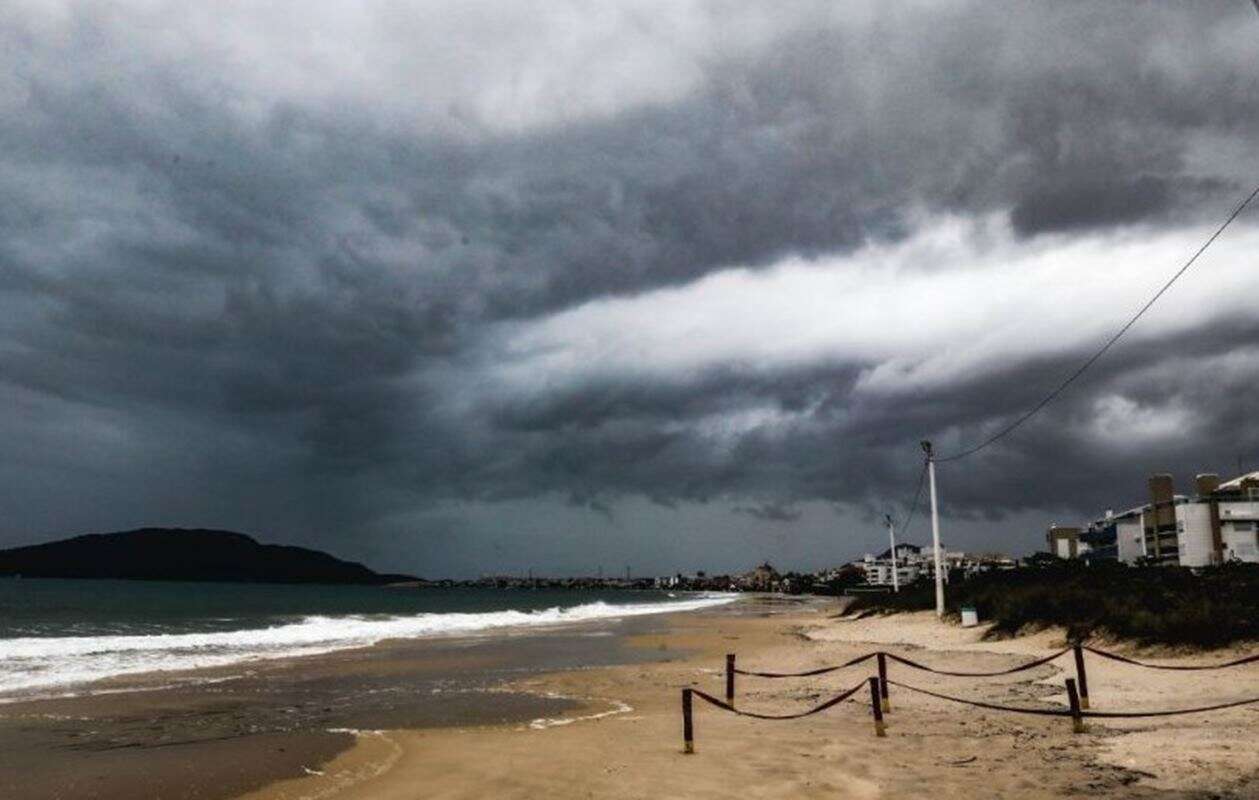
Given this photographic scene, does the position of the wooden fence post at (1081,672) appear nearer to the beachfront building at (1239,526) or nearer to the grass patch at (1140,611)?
the grass patch at (1140,611)

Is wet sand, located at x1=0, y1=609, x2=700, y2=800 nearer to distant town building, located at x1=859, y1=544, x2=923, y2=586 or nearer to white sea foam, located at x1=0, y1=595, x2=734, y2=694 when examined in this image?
white sea foam, located at x1=0, y1=595, x2=734, y2=694

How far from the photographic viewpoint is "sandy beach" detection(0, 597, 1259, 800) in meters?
9.66

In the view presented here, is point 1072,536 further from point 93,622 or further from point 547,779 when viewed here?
point 547,779

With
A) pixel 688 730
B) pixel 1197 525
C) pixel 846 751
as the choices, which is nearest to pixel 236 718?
pixel 688 730

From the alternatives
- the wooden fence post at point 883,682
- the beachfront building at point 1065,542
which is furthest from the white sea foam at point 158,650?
the beachfront building at point 1065,542

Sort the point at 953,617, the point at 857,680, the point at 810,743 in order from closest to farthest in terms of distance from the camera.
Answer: the point at 810,743, the point at 857,680, the point at 953,617

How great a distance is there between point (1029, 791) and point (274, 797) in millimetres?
8286

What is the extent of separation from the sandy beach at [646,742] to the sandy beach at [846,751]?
0.04 m

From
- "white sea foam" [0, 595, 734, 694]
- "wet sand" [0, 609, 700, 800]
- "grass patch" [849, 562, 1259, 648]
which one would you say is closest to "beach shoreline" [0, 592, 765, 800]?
"wet sand" [0, 609, 700, 800]

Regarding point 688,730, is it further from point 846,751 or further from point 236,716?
point 236,716

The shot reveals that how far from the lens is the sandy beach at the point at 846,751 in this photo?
937 centimetres

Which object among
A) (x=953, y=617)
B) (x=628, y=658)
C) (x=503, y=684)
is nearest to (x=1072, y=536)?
(x=953, y=617)

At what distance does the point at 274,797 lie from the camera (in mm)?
10125

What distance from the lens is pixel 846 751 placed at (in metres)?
11.3
